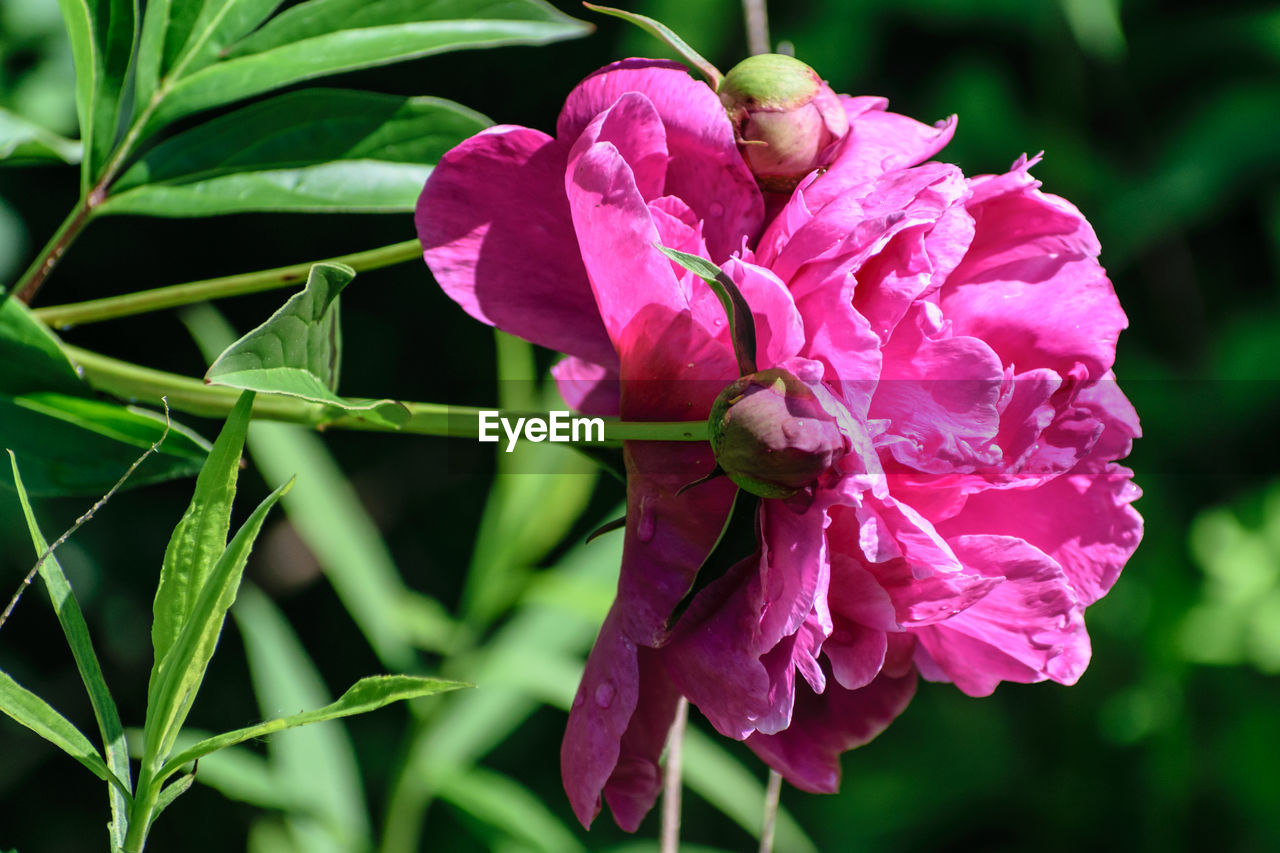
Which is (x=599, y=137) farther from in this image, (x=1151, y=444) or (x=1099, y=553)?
(x=1151, y=444)

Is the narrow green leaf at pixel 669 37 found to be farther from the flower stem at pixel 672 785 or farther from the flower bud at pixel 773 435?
the flower stem at pixel 672 785

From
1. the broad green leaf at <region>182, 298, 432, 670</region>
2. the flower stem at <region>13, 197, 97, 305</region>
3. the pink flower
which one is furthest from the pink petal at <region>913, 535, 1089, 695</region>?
the broad green leaf at <region>182, 298, 432, 670</region>

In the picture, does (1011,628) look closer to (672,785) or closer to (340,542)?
(672,785)

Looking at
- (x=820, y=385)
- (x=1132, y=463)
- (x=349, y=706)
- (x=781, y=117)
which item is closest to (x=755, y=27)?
(x=781, y=117)

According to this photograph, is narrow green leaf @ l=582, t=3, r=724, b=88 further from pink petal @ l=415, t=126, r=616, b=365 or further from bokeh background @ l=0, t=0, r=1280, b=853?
bokeh background @ l=0, t=0, r=1280, b=853

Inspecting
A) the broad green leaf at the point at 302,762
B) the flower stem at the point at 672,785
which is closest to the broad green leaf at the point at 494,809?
the broad green leaf at the point at 302,762

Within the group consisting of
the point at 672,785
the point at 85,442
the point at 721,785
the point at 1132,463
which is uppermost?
the point at 85,442
